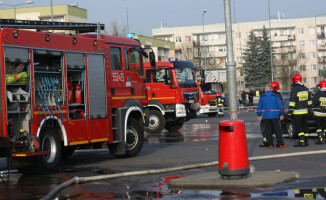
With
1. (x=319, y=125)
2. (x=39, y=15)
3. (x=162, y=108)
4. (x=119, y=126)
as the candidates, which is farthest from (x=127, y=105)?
(x=39, y=15)

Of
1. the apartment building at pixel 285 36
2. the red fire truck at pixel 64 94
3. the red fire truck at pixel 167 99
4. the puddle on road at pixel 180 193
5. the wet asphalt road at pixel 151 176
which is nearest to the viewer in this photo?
the puddle on road at pixel 180 193

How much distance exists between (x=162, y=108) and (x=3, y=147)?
1545 cm

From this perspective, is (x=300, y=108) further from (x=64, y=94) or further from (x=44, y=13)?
(x=44, y=13)

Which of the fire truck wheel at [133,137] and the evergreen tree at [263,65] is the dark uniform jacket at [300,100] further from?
the evergreen tree at [263,65]

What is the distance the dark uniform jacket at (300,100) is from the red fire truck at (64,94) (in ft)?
13.3

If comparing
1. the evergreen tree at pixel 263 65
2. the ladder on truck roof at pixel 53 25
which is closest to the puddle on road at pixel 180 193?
the ladder on truck roof at pixel 53 25

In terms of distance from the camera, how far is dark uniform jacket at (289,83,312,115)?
17344mm

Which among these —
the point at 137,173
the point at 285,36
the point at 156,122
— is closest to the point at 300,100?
the point at 137,173

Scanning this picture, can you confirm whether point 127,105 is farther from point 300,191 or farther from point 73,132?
point 300,191

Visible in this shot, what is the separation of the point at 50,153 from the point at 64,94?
1.28 m

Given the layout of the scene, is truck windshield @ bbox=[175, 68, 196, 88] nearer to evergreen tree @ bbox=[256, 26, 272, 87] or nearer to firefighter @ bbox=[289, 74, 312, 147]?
firefighter @ bbox=[289, 74, 312, 147]

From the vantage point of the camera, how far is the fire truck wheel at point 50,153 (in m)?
12.6

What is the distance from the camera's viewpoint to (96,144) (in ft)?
48.6

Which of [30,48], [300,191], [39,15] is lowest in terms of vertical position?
[300,191]
